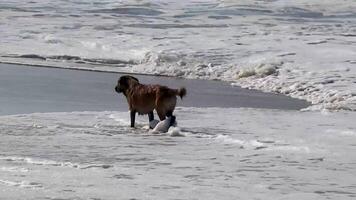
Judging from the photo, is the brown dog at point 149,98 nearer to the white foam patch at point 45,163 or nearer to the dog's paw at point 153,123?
the dog's paw at point 153,123

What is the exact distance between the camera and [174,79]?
20609 mm

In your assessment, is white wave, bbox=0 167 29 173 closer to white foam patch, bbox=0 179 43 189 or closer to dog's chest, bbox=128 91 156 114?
white foam patch, bbox=0 179 43 189

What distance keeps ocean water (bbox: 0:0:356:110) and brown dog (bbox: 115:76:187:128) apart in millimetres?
4339

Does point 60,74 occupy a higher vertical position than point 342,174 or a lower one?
lower

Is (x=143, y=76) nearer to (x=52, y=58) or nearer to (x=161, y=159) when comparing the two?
(x=52, y=58)

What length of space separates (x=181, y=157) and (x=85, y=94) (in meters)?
7.20

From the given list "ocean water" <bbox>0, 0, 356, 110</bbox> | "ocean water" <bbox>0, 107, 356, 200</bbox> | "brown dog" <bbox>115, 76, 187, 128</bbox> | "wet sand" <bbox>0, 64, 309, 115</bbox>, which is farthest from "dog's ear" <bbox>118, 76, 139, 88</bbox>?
"ocean water" <bbox>0, 0, 356, 110</bbox>

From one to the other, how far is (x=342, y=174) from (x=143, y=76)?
13643mm

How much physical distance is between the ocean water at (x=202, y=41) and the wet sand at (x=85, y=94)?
0.86m

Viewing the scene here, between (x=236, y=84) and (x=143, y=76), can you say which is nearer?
(x=236, y=84)

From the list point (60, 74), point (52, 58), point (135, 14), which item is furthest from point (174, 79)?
point (135, 14)

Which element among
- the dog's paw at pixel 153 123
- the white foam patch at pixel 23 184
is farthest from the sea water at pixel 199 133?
the dog's paw at pixel 153 123

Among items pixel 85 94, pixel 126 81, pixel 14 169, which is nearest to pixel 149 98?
pixel 126 81

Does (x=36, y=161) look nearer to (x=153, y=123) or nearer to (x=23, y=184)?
(x=23, y=184)
